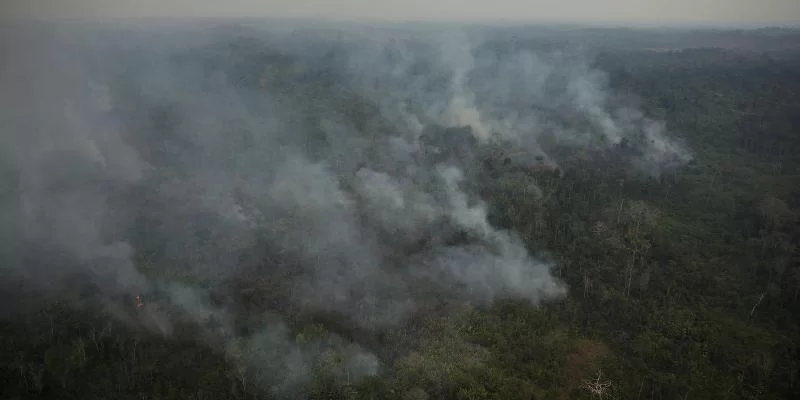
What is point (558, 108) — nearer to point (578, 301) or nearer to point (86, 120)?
point (578, 301)

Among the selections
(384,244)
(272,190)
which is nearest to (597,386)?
(384,244)

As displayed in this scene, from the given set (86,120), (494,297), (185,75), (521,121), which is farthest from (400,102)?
(494,297)

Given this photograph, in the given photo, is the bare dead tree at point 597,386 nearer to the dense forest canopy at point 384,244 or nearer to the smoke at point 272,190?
the dense forest canopy at point 384,244

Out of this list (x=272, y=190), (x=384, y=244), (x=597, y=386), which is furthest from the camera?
(x=272, y=190)

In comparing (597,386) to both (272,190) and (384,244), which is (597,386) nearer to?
(384,244)

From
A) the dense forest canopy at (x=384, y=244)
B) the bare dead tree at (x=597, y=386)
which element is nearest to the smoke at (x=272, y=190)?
the dense forest canopy at (x=384, y=244)

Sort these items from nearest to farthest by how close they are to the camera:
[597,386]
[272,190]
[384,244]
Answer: [597,386], [384,244], [272,190]
